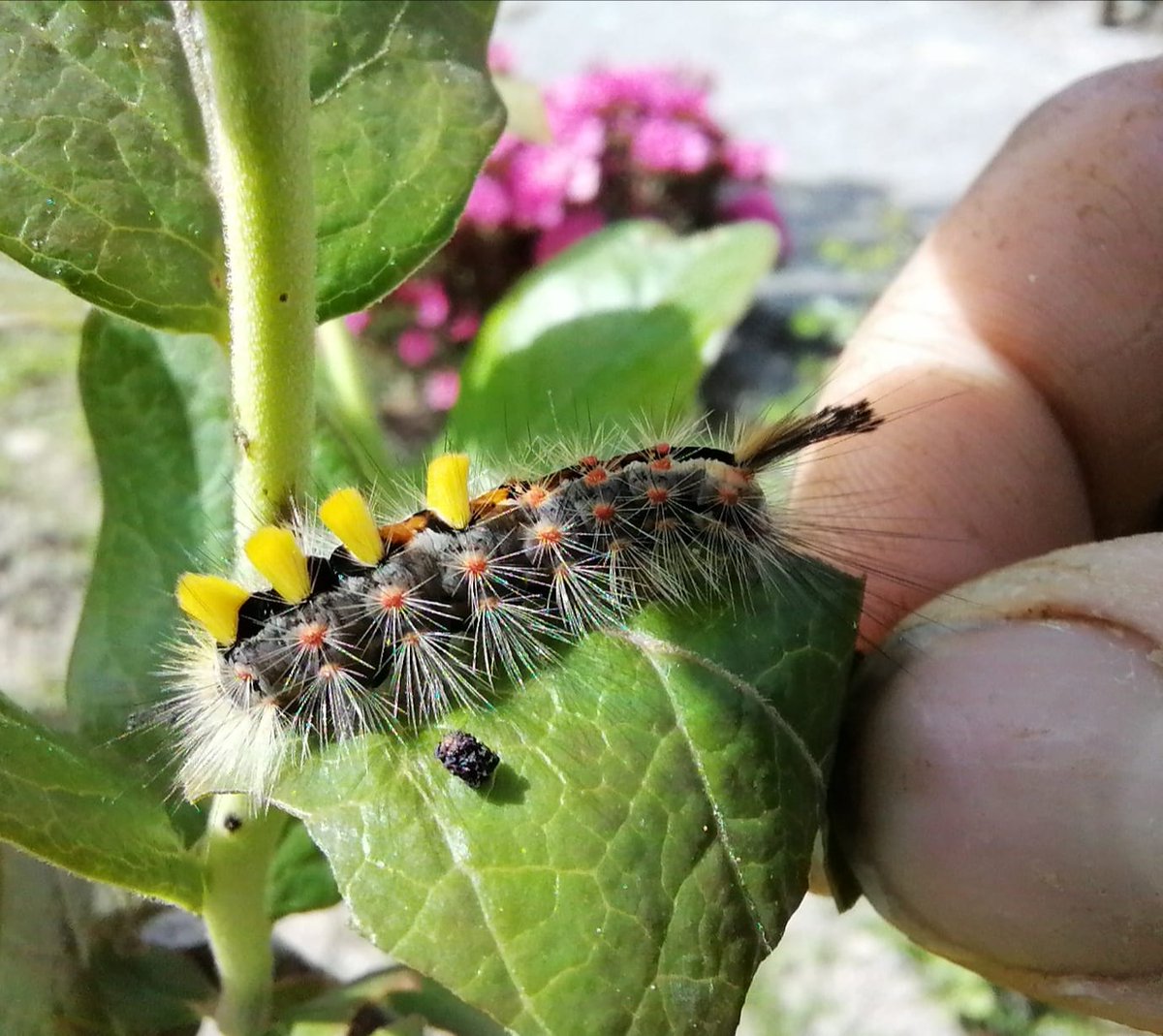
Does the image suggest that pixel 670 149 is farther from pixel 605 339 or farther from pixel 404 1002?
pixel 404 1002

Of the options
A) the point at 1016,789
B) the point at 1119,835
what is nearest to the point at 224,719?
the point at 1016,789

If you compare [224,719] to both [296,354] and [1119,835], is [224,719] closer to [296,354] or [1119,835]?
[296,354]

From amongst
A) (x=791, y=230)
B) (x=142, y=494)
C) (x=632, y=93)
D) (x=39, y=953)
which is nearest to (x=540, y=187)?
(x=632, y=93)

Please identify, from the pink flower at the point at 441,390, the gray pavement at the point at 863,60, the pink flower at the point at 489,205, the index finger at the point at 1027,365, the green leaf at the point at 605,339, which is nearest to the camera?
the green leaf at the point at 605,339

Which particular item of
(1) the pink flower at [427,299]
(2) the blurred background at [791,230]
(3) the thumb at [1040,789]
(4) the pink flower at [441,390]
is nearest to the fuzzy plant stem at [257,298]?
(3) the thumb at [1040,789]

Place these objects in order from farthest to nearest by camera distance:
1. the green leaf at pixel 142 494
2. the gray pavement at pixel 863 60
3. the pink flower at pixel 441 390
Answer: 1. the gray pavement at pixel 863 60
2. the pink flower at pixel 441 390
3. the green leaf at pixel 142 494

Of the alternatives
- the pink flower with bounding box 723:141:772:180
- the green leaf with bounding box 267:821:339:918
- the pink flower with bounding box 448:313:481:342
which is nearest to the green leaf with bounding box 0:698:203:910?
the green leaf with bounding box 267:821:339:918

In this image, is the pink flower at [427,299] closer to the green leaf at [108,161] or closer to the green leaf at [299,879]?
the green leaf at [299,879]
